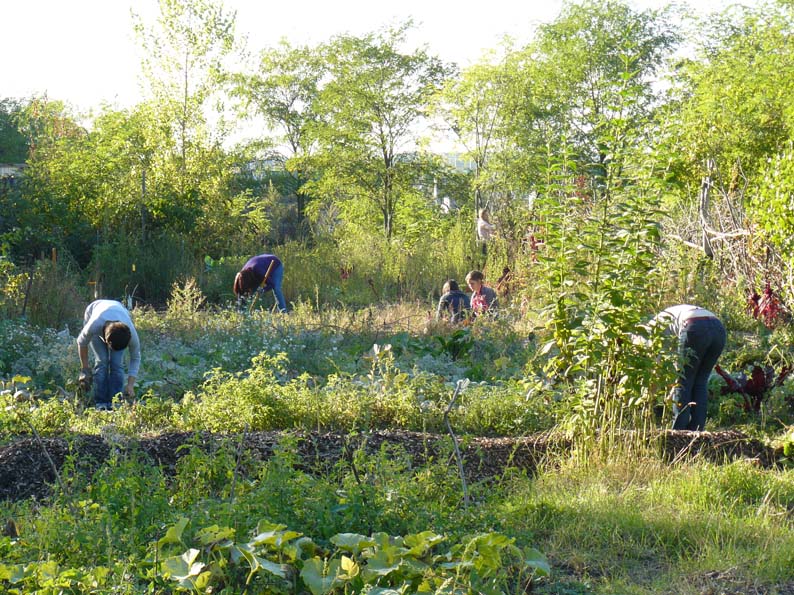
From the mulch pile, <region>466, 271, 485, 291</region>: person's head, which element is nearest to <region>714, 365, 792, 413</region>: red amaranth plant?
the mulch pile

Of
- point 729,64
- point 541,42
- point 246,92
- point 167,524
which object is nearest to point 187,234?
point 729,64

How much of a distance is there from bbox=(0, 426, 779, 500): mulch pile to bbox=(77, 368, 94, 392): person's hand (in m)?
1.52

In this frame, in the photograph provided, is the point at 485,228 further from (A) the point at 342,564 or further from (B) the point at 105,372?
(A) the point at 342,564

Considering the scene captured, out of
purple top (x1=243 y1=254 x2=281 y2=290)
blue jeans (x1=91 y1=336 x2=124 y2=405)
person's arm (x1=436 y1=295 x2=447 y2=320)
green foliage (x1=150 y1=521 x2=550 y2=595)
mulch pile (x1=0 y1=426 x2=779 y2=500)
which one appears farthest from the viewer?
purple top (x1=243 y1=254 x2=281 y2=290)

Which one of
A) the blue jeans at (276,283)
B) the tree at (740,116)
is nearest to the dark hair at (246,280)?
the blue jeans at (276,283)

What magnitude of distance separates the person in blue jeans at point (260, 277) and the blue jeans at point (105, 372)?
4.31 metres

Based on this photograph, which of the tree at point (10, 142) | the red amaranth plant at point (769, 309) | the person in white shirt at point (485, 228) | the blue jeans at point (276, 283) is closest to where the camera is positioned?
the red amaranth plant at point (769, 309)

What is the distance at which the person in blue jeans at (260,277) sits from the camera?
12406 millimetres

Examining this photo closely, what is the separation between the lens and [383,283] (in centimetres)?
1590

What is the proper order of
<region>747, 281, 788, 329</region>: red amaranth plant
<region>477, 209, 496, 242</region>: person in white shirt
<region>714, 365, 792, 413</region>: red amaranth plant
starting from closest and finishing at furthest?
1. <region>714, 365, 792, 413</region>: red amaranth plant
2. <region>747, 281, 788, 329</region>: red amaranth plant
3. <region>477, 209, 496, 242</region>: person in white shirt

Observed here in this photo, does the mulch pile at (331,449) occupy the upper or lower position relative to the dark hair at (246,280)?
lower

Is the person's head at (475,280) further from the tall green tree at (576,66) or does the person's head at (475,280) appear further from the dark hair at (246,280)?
the tall green tree at (576,66)

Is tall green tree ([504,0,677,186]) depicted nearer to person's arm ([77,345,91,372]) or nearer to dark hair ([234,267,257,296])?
dark hair ([234,267,257,296])

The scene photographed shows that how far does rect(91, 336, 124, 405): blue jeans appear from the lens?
312 inches
